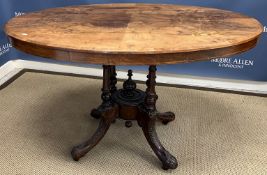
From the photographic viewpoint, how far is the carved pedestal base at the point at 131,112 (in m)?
1.54

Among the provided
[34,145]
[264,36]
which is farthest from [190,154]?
[264,36]

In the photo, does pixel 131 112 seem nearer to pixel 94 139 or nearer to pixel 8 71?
pixel 94 139

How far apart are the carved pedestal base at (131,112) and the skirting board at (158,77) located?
2.56ft

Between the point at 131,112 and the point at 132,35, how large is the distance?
0.57 m

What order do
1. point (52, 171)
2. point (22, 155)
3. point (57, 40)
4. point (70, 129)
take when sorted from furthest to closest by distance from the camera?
point (70, 129) → point (22, 155) → point (52, 171) → point (57, 40)

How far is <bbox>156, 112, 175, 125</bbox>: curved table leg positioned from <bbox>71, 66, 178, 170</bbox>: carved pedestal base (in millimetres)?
225

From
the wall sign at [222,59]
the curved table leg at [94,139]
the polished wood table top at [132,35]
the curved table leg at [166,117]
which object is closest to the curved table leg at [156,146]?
the curved table leg at [94,139]

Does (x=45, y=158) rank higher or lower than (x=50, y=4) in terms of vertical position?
lower

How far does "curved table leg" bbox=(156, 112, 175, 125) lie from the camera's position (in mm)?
1910

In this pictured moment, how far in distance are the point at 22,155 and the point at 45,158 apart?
0.42 ft

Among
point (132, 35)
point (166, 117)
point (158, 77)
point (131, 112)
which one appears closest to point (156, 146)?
point (131, 112)

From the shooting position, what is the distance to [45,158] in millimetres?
1613

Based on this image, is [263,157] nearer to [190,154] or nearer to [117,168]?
[190,154]

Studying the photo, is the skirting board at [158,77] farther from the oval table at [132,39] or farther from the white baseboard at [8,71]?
the oval table at [132,39]
